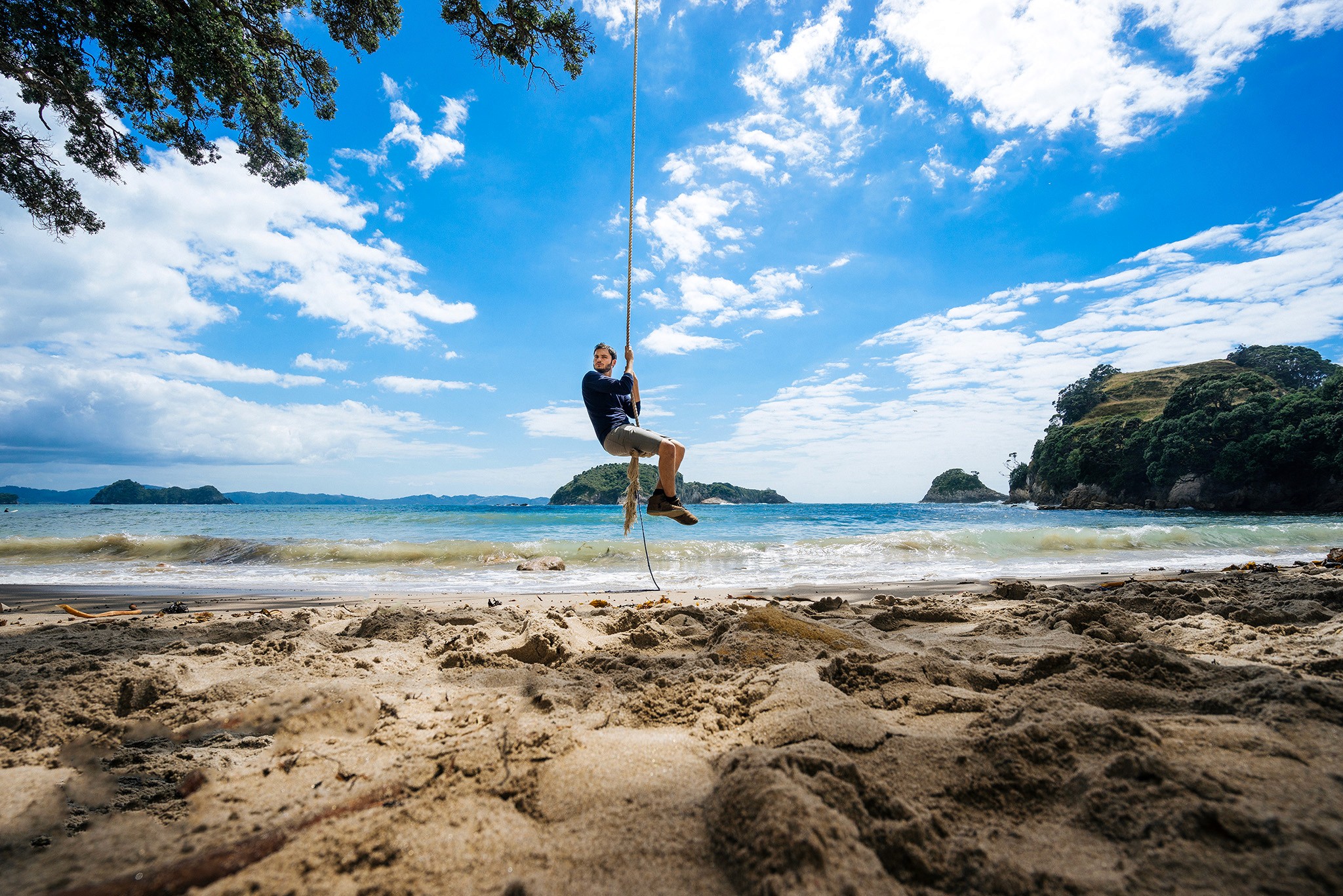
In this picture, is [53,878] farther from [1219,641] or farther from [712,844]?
[1219,641]

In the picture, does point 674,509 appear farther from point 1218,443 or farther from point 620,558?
point 1218,443

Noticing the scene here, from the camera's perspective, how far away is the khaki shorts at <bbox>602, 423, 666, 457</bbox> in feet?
18.7

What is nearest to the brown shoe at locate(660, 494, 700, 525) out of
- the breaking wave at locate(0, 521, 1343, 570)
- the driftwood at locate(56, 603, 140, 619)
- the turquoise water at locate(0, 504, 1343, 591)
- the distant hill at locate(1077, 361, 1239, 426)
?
the turquoise water at locate(0, 504, 1343, 591)

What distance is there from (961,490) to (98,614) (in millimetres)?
108045

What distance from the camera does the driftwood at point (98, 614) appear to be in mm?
5318

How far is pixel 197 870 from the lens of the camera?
4.73 feet

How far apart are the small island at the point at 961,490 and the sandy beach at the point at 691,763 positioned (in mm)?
103092

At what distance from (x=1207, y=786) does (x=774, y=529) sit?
22175 millimetres

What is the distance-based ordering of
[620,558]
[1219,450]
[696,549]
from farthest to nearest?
1. [1219,450]
2. [696,549]
3. [620,558]

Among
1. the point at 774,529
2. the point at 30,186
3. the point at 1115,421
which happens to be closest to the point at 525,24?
the point at 30,186

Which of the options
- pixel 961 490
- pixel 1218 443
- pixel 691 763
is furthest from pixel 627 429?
pixel 961 490

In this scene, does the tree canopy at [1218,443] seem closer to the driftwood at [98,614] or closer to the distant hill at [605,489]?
the distant hill at [605,489]

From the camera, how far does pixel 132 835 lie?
69.9 inches

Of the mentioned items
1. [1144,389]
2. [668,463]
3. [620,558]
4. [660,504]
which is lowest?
[620,558]
